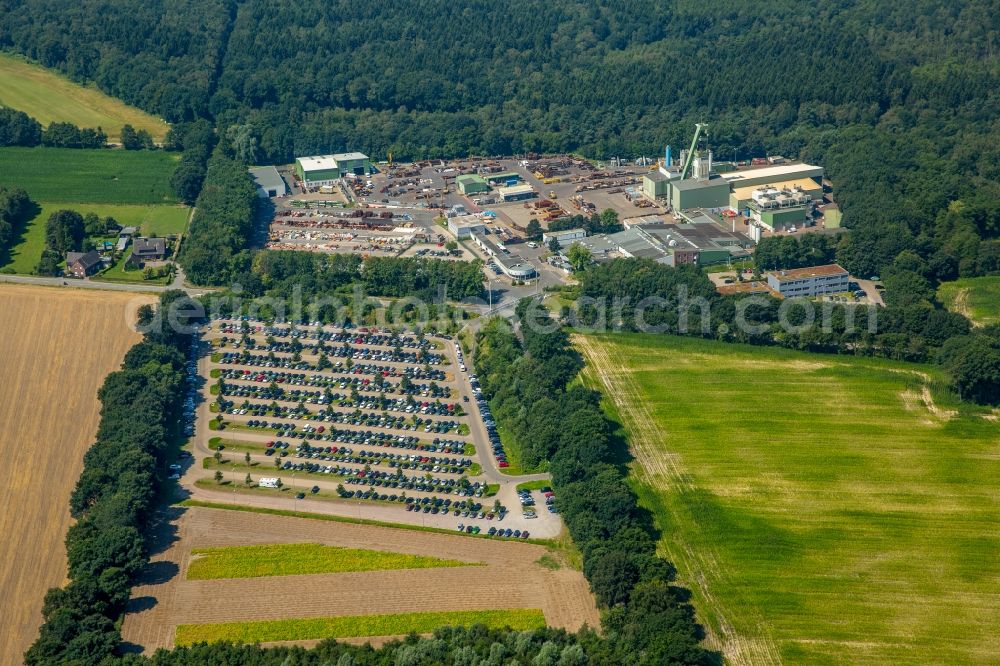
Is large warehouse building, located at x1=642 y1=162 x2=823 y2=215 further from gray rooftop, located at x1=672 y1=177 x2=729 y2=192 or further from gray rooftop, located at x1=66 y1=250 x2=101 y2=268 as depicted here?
gray rooftop, located at x1=66 y1=250 x2=101 y2=268

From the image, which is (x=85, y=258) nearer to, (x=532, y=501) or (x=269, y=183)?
(x=269, y=183)

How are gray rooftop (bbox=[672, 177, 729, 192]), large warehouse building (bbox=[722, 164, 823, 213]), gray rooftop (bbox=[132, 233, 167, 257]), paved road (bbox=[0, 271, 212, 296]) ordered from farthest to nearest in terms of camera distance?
large warehouse building (bbox=[722, 164, 823, 213]) < gray rooftop (bbox=[672, 177, 729, 192]) < gray rooftop (bbox=[132, 233, 167, 257]) < paved road (bbox=[0, 271, 212, 296])

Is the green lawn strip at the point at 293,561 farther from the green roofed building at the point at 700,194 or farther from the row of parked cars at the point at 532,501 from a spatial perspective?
the green roofed building at the point at 700,194

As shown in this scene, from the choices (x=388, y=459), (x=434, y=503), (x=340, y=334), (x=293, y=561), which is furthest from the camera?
(x=340, y=334)

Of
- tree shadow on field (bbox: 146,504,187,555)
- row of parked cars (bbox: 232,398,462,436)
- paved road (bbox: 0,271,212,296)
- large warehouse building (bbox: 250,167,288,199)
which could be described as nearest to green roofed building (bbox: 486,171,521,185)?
large warehouse building (bbox: 250,167,288,199)

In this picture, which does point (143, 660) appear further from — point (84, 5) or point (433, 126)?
point (84, 5)

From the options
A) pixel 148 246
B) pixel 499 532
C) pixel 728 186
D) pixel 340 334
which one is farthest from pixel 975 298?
pixel 148 246
